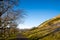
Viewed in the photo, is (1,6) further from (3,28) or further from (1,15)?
(3,28)

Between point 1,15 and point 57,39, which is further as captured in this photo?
point 57,39

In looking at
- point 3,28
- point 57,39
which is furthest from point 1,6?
point 57,39

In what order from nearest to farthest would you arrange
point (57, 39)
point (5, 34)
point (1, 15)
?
point (1, 15)
point (5, 34)
point (57, 39)

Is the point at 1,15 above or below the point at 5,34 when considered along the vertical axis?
above

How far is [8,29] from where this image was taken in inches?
1449

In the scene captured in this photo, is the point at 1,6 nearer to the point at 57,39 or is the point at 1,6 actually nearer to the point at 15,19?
the point at 15,19

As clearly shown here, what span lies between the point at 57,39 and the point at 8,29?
55.0ft

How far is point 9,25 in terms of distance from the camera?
119 ft

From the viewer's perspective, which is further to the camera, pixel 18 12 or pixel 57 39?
pixel 57 39

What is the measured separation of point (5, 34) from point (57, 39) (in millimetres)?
16455

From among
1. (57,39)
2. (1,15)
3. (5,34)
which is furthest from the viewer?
(57,39)

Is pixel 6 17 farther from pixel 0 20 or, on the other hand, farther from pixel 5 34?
pixel 5 34

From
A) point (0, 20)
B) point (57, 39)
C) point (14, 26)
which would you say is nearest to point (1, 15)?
point (0, 20)

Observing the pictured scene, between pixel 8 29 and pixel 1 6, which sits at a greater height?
pixel 1 6
